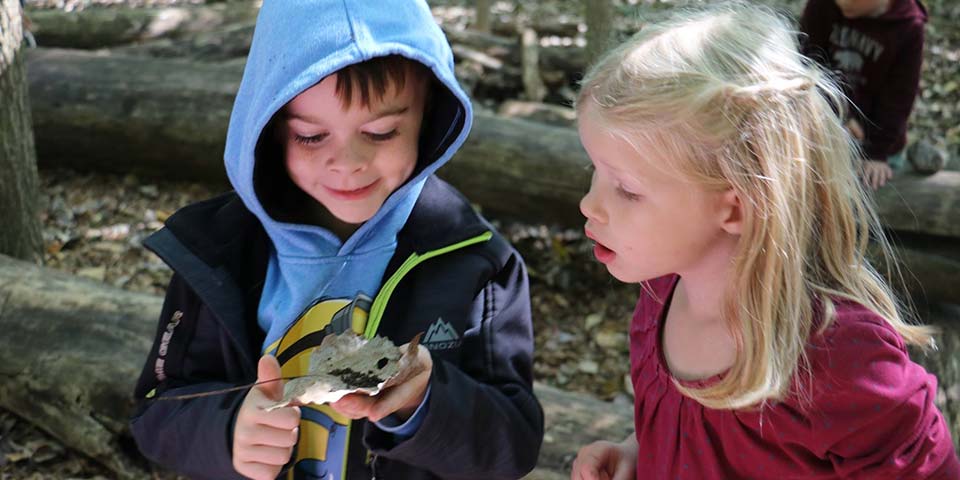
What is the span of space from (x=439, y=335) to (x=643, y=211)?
1.77ft

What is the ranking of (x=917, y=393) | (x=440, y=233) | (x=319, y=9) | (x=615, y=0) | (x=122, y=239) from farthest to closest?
1. (x=615, y=0)
2. (x=122, y=239)
3. (x=440, y=233)
4. (x=319, y=9)
5. (x=917, y=393)

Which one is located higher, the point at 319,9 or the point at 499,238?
the point at 319,9

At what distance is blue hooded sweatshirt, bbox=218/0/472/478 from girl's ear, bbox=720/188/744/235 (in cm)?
60

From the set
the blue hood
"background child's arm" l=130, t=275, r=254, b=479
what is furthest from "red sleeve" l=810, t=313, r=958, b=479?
"background child's arm" l=130, t=275, r=254, b=479

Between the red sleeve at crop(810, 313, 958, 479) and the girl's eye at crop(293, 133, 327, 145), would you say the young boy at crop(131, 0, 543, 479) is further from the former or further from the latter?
the red sleeve at crop(810, 313, 958, 479)

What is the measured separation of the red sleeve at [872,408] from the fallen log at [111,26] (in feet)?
18.0

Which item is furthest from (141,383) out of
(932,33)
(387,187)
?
(932,33)

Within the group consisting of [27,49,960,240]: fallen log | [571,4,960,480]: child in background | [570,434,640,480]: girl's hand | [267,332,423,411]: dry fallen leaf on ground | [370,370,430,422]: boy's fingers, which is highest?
[571,4,960,480]: child in background

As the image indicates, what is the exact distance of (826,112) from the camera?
162cm

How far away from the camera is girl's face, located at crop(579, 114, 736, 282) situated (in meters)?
1.61

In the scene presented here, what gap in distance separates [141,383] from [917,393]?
1.52 meters

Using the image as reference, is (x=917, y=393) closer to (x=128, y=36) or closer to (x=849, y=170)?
(x=849, y=170)

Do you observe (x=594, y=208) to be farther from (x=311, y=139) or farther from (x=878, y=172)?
(x=878, y=172)

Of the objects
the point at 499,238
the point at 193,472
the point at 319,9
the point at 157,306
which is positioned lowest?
the point at 157,306
